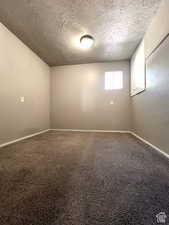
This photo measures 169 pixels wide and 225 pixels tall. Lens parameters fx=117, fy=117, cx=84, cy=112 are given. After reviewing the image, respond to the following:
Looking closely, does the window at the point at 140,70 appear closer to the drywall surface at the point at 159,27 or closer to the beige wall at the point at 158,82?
the beige wall at the point at 158,82

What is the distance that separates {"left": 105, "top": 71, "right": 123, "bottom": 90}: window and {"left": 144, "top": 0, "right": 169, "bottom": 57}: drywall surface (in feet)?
5.85

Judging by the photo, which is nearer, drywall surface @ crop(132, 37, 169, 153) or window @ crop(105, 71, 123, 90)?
drywall surface @ crop(132, 37, 169, 153)

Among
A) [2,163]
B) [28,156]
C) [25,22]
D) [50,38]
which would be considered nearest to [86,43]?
[50,38]

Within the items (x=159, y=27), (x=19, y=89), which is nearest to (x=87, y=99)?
(x=19, y=89)

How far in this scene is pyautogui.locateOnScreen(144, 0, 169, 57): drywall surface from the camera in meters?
1.69

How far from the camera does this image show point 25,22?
235 cm

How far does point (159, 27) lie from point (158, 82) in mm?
882

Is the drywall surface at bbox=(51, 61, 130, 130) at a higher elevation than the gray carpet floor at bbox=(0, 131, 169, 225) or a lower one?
higher

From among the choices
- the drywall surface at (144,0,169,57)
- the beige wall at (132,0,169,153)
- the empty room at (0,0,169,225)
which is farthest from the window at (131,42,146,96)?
the drywall surface at (144,0,169,57)

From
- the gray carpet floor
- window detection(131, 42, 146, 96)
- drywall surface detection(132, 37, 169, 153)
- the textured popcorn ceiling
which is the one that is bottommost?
the gray carpet floor

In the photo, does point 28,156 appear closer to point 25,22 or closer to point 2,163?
point 2,163

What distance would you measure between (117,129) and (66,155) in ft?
8.78

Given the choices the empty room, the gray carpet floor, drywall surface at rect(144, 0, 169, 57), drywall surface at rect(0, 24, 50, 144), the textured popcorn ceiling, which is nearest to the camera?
the gray carpet floor

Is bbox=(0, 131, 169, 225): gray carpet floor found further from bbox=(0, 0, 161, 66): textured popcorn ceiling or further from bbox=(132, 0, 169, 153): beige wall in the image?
bbox=(0, 0, 161, 66): textured popcorn ceiling
